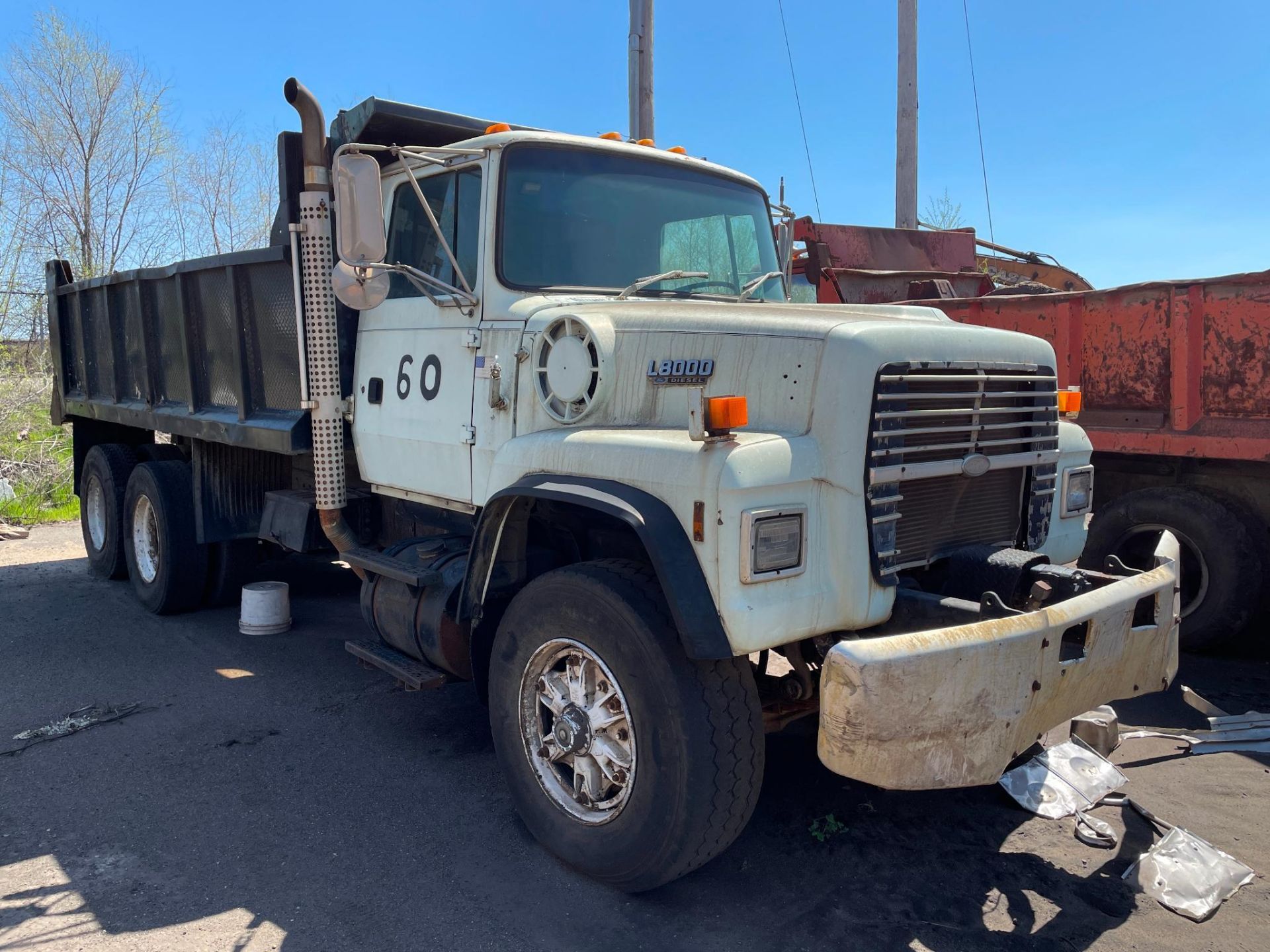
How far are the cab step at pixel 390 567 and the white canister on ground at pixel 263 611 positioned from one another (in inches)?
68.5

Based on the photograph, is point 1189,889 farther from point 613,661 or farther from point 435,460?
point 435,460

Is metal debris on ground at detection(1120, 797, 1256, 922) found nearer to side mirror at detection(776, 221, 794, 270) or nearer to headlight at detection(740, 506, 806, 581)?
headlight at detection(740, 506, 806, 581)

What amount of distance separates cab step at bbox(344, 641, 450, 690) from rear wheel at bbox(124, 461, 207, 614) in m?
2.57

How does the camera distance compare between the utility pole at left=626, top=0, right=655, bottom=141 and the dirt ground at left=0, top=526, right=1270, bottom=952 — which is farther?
the utility pole at left=626, top=0, right=655, bottom=141

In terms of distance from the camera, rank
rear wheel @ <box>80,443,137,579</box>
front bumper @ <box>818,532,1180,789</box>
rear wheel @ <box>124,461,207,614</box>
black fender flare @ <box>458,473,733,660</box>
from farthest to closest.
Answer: rear wheel @ <box>80,443,137,579</box>, rear wheel @ <box>124,461,207,614</box>, black fender flare @ <box>458,473,733,660</box>, front bumper @ <box>818,532,1180,789</box>

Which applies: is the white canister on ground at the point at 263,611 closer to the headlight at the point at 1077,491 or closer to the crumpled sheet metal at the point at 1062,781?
the crumpled sheet metal at the point at 1062,781

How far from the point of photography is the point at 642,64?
31.9ft

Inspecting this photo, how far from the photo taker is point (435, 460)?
14.1 ft

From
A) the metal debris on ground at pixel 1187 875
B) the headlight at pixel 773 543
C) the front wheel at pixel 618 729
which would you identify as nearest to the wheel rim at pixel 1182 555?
the metal debris on ground at pixel 1187 875

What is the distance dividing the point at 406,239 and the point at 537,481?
5.63ft

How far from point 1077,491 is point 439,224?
9.84ft

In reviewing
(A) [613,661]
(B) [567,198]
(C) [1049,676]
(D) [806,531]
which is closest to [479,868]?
(A) [613,661]

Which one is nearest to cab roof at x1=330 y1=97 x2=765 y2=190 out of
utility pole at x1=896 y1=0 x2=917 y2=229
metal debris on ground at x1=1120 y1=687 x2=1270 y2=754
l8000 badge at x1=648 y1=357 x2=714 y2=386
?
l8000 badge at x1=648 y1=357 x2=714 y2=386

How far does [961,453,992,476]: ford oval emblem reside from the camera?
3.34 meters
